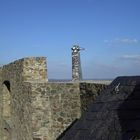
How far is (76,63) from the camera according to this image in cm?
1481

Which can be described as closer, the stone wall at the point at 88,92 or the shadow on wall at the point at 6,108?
the stone wall at the point at 88,92

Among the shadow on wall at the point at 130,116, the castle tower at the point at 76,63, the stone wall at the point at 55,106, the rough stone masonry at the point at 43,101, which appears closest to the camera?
the shadow on wall at the point at 130,116

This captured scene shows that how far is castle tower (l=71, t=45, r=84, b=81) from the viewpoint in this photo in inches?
573

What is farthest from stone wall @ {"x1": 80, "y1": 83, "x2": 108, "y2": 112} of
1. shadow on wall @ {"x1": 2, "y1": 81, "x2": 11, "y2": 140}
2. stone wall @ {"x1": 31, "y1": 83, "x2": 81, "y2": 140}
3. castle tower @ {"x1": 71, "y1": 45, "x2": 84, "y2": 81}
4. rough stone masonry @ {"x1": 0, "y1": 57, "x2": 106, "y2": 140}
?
castle tower @ {"x1": 71, "y1": 45, "x2": 84, "y2": 81}

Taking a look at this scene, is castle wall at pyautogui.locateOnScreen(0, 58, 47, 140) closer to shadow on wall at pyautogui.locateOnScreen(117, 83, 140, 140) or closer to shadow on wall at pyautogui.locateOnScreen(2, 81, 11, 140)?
shadow on wall at pyautogui.locateOnScreen(2, 81, 11, 140)

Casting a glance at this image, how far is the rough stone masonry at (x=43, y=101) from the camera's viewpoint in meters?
8.94

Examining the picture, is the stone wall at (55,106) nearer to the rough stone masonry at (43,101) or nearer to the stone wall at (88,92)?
the rough stone masonry at (43,101)

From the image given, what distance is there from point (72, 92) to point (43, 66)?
1194 millimetres

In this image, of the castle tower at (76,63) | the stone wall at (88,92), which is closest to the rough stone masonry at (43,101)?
the stone wall at (88,92)

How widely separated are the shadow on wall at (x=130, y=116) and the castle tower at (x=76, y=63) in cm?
1167

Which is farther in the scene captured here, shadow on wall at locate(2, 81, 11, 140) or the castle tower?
the castle tower

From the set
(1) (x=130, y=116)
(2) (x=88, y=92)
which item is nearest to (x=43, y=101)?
(2) (x=88, y=92)

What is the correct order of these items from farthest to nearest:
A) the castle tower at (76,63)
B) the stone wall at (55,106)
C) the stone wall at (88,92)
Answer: the castle tower at (76,63), the stone wall at (55,106), the stone wall at (88,92)

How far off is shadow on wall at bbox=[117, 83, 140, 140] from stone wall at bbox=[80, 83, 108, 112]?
16.3 ft
